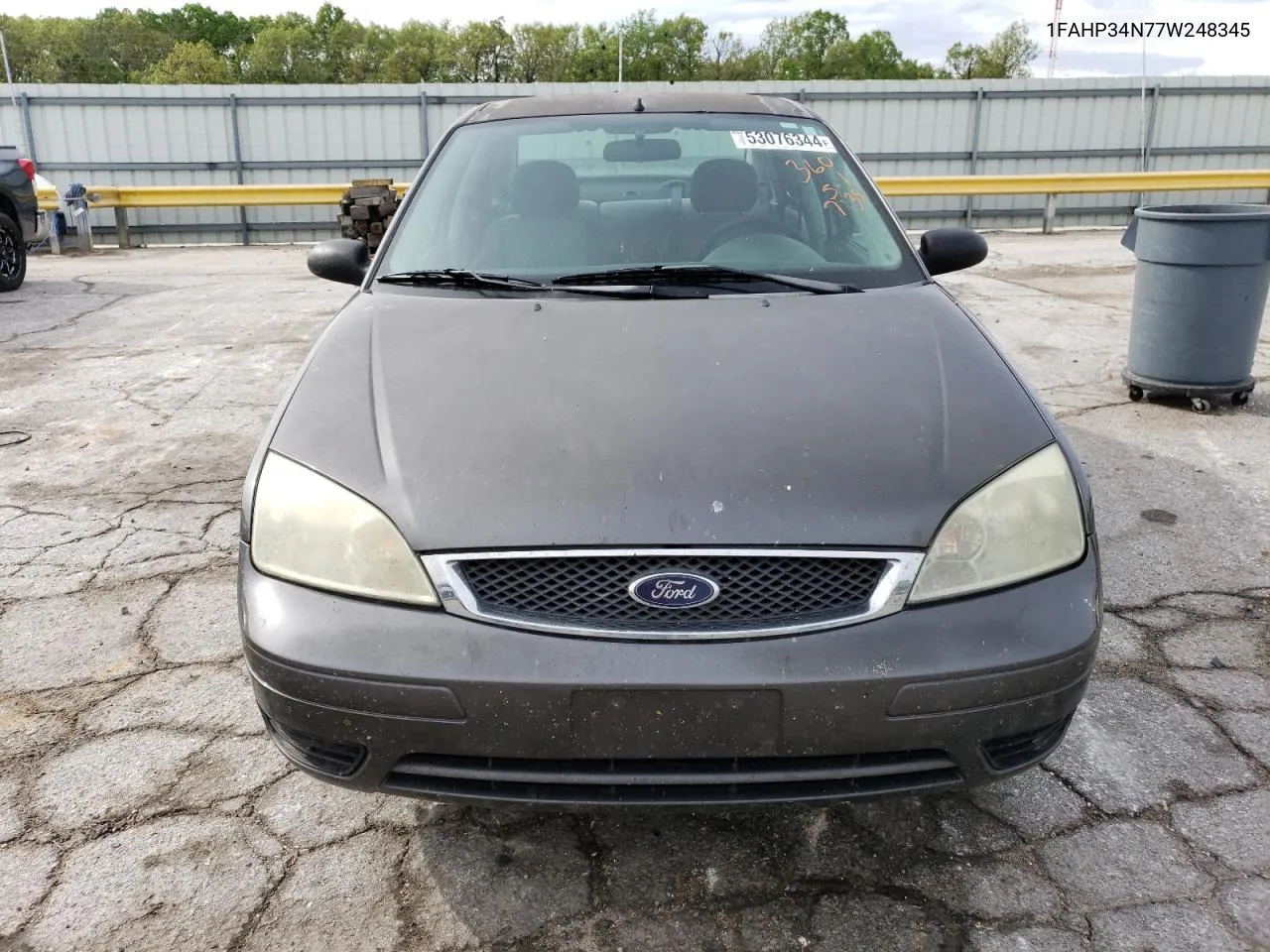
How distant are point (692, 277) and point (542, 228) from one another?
0.51 m

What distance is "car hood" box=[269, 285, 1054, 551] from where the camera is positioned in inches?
71.6

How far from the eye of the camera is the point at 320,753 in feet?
6.21

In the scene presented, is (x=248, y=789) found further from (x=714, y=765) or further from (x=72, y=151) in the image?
(x=72, y=151)

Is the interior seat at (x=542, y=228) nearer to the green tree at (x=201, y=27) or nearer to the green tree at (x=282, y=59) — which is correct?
the green tree at (x=282, y=59)

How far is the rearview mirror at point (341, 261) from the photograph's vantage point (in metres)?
3.20

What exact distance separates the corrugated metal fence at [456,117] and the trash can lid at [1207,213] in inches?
462

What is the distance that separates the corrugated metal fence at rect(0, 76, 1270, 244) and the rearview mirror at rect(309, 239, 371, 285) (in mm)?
14136

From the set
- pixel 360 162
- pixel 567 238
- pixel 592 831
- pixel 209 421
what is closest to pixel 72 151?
pixel 360 162

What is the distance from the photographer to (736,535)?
5.83 ft

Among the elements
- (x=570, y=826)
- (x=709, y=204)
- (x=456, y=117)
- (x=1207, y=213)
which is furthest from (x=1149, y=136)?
(x=570, y=826)

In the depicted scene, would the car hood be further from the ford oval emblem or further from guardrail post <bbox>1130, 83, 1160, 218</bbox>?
guardrail post <bbox>1130, 83, 1160, 218</bbox>

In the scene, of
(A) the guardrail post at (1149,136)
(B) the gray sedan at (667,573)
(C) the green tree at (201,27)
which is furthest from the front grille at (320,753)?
(C) the green tree at (201,27)

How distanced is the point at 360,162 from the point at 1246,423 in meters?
15.3

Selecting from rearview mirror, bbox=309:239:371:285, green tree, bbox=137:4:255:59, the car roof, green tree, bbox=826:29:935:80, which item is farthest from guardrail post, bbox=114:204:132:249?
green tree, bbox=137:4:255:59
